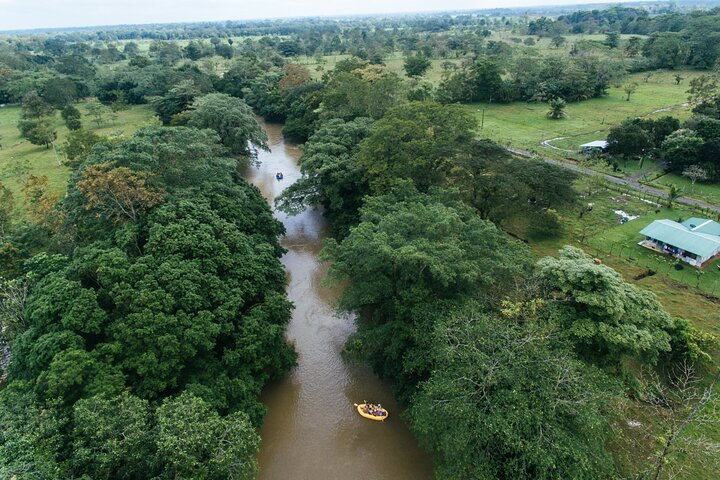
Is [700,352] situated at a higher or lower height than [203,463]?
lower

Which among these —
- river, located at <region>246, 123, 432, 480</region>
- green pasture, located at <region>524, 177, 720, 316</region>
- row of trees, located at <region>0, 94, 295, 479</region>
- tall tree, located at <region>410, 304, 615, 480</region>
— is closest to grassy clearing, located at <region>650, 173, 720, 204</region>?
green pasture, located at <region>524, 177, 720, 316</region>

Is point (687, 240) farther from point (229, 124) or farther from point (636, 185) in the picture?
point (229, 124)

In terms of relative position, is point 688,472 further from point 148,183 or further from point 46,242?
point 46,242

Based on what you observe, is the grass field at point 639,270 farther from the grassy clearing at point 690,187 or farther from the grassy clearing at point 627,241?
the grassy clearing at point 690,187

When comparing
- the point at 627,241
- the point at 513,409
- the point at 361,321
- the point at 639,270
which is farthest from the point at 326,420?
the point at 627,241

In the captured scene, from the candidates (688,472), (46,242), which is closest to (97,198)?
(46,242)
